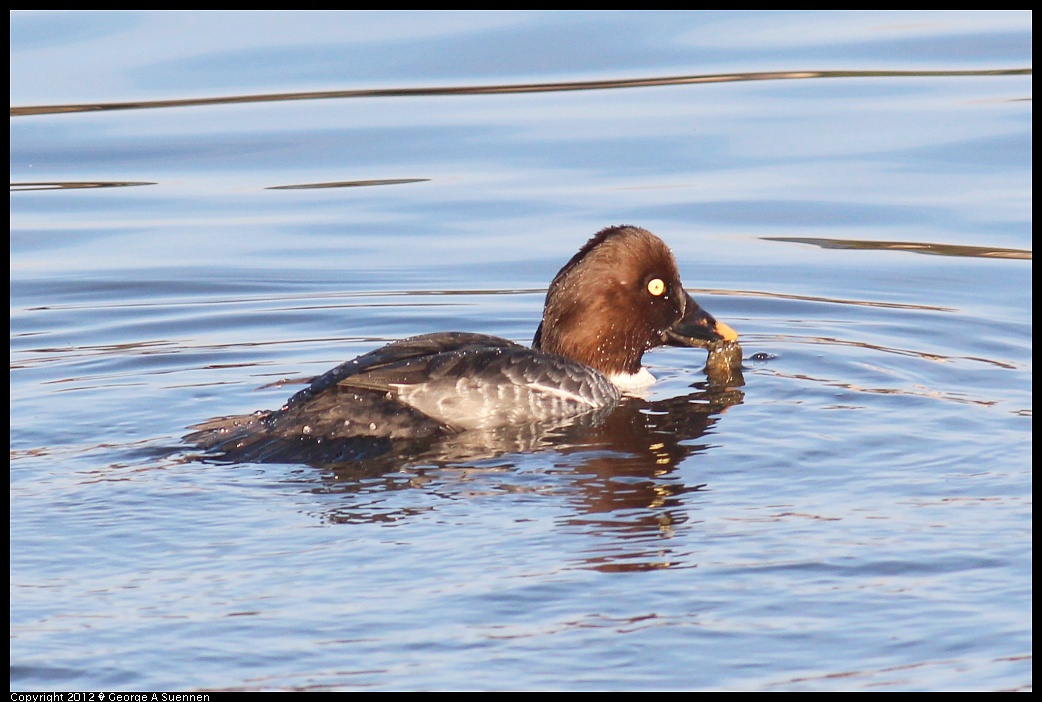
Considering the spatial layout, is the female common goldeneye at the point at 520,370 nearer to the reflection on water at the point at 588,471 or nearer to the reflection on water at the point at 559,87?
the reflection on water at the point at 588,471

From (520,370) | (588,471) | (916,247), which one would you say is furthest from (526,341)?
(916,247)

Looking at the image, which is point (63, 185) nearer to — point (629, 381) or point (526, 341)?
point (526, 341)

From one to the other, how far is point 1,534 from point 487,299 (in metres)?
5.26

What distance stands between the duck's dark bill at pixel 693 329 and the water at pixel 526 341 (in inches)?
16.0

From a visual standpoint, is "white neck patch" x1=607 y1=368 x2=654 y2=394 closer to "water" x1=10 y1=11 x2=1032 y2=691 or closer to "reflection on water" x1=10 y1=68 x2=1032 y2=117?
"water" x1=10 y1=11 x2=1032 y2=691

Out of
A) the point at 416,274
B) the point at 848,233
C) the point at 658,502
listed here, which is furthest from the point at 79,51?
the point at 658,502

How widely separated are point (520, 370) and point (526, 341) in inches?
84.2

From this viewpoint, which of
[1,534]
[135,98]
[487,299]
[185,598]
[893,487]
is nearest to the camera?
[185,598]

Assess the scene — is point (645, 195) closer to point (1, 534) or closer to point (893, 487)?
point (893, 487)

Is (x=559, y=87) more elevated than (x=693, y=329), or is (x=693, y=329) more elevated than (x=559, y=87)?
(x=559, y=87)

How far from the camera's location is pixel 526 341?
35.2 feet

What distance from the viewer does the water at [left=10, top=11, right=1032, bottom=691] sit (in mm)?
5820

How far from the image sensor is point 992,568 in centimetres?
636

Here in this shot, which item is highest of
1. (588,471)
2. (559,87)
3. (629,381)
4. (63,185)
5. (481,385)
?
(559,87)
